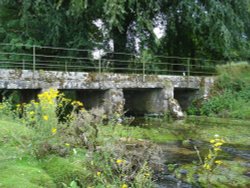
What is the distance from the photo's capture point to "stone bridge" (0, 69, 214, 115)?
13304 millimetres

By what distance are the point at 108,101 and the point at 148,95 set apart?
315cm

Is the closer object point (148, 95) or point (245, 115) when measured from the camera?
point (245, 115)

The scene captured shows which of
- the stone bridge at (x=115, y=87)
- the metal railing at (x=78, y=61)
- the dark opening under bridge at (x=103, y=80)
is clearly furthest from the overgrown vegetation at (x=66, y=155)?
the metal railing at (x=78, y=61)

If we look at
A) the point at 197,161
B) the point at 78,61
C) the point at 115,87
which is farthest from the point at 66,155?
the point at 78,61

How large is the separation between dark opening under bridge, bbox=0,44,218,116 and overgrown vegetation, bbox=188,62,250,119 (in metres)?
0.59

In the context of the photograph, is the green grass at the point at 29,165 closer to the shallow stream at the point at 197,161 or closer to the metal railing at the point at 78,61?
the shallow stream at the point at 197,161

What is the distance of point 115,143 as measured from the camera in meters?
6.92

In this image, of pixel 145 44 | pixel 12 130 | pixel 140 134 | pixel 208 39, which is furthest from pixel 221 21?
pixel 12 130

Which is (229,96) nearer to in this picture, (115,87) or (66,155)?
(115,87)

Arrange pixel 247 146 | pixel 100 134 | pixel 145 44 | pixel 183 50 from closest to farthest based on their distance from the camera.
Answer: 1. pixel 100 134
2. pixel 247 146
3. pixel 145 44
4. pixel 183 50

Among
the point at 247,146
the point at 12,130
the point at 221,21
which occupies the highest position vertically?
the point at 221,21

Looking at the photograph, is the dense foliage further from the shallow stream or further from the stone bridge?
the shallow stream

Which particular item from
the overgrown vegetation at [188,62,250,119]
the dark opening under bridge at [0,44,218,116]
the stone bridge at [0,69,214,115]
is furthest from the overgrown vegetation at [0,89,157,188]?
the overgrown vegetation at [188,62,250,119]

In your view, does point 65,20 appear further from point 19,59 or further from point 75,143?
point 75,143
